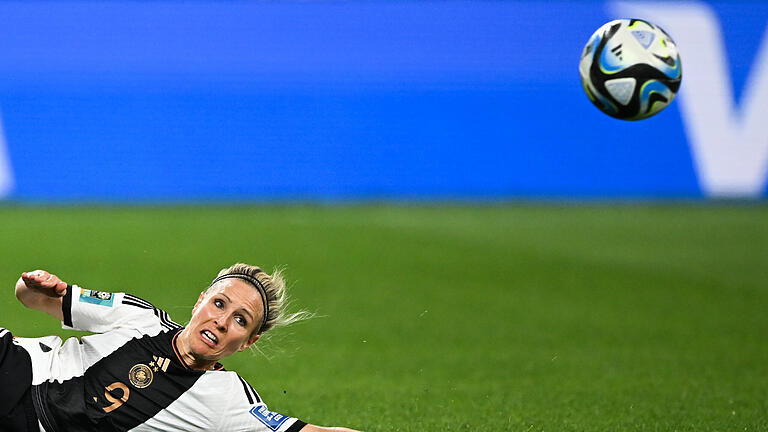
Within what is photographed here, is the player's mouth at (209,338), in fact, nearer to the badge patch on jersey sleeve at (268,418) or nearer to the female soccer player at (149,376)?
the female soccer player at (149,376)

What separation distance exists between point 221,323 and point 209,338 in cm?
8

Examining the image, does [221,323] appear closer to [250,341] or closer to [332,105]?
[250,341]

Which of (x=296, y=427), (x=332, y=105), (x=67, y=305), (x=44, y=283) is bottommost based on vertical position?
(x=296, y=427)

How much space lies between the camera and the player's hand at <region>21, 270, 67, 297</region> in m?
4.51

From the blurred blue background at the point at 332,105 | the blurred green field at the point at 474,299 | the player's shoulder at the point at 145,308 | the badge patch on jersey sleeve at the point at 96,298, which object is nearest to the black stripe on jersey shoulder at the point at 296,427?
the player's shoulder at the point at 145,308

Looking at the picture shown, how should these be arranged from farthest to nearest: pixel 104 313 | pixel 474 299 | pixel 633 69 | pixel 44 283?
1. pixel 474 299
2. pixel 633 69
3. pixel 104 313
4. pixel 44 283

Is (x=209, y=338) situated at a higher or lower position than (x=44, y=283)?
lower

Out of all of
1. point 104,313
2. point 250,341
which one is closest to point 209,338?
point 250,341

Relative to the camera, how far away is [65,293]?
15.3 feet

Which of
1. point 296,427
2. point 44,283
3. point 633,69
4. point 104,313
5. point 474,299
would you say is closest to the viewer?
point 296,427

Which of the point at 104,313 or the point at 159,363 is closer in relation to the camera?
the point at 159,363

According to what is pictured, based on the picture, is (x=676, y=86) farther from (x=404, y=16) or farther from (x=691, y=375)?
(x=404, y=16)

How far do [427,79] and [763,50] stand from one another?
6.42 meters

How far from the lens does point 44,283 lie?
4.52 m
